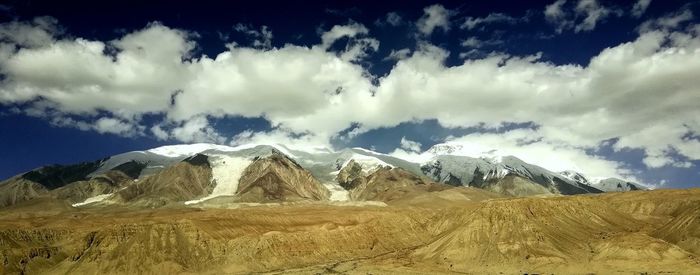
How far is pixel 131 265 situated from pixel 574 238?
280 ft

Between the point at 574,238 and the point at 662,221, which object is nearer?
the point at 574,238

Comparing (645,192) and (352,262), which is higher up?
(645,192)

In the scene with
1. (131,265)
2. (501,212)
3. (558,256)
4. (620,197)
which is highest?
(620,197)

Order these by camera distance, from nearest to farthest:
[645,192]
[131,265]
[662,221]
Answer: [131,265], [662,221], [645,192]

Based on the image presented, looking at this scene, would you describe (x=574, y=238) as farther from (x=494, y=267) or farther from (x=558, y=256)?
(x=494, y=267)

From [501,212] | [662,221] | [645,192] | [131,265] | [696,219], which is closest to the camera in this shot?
[131,265]

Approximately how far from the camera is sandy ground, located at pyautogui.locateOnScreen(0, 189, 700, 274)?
105 meters

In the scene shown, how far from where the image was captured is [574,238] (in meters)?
117

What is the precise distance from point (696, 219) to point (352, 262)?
67717mm

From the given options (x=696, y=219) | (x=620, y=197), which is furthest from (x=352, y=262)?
(x=620, y=197)

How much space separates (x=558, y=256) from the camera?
351ft

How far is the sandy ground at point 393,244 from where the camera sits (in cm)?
10481

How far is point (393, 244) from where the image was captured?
440 ft

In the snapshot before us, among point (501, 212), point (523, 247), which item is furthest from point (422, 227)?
point (523, 247)
